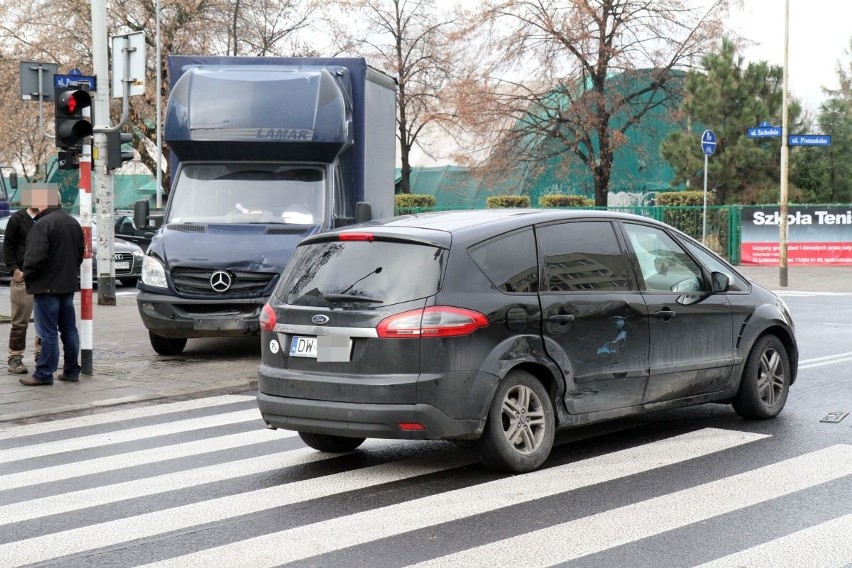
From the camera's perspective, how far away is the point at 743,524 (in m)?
5.75

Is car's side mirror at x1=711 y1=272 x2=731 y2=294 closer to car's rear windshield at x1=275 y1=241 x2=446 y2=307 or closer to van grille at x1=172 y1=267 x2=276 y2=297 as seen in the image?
car's rear windshield at x1=275 y1=241 x2=446 y2=307

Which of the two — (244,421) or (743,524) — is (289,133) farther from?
(743,524)

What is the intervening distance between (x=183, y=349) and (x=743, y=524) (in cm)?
929

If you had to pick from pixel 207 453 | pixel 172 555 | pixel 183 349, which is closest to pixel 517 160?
pixel 183 349

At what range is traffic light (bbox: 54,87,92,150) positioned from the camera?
37.7 feet

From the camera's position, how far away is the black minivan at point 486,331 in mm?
6652

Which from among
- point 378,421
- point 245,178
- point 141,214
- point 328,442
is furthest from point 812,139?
point 378,421

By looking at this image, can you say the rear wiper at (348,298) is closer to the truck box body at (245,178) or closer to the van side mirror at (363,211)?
the truck box body at (245,178)

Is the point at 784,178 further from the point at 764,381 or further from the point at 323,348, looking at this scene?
the point at 323,348

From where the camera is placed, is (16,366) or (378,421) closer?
(378,421)

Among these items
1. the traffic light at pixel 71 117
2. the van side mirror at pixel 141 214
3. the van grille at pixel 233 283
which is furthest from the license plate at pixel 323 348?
the van side mirror at pixel 141 214

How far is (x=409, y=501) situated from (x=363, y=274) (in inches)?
56.7

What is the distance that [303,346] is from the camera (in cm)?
704

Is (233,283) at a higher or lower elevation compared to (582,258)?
lower
